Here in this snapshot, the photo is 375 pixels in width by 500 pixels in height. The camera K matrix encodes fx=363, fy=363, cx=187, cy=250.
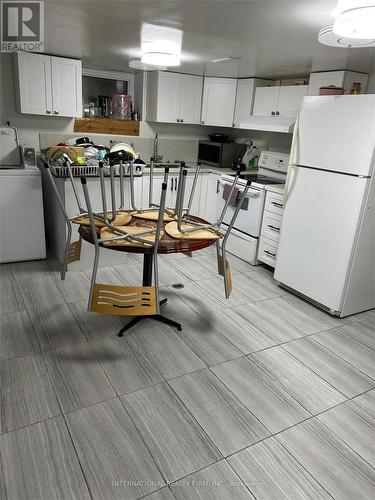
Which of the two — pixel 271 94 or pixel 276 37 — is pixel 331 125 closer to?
pixel 276 37

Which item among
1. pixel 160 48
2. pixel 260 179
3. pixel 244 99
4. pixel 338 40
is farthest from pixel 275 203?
pixel 338 40

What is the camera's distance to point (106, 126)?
15.4 feet

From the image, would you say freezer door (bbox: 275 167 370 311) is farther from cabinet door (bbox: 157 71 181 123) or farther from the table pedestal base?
cabinet door (bbox: 157 71 181 123)

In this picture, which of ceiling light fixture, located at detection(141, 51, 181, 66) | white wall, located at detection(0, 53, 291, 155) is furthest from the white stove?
ceiling light fixture, located at detection(141, 51, 181, 66)

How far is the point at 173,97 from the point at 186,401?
3863 mm

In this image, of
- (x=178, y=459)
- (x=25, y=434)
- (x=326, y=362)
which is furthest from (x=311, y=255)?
(x=25, y=434)

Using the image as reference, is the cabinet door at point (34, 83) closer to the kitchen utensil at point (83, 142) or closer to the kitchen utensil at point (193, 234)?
the kitchen utensil at point (83, 142)

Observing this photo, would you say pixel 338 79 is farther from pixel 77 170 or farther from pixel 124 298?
pixel 124 298

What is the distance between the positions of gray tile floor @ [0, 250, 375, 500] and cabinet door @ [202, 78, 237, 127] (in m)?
2.75

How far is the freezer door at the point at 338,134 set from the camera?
2664 mm

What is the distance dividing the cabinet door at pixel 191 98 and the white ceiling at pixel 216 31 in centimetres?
75

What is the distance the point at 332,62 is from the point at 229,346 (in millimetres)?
2583

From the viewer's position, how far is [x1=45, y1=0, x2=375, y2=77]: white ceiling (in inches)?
77.4

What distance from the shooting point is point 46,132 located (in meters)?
4.34
